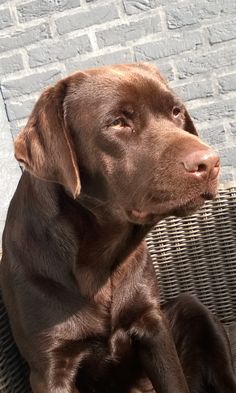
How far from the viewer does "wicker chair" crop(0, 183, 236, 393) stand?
2.45 m

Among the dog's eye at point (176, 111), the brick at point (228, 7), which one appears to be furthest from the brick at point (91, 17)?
the dog's eye at point (176, 111)

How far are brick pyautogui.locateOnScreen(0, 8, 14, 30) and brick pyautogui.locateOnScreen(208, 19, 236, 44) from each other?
1.06 m

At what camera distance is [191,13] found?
3.54 metres

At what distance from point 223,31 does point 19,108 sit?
3.84 feet

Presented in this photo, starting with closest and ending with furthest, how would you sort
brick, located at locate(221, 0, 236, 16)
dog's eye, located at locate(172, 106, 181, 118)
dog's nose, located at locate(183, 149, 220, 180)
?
dog's nose, located at locate(183, 149, 220, 180)
dog's eye, located at locate(172, 106, 181, 118)
brick, located at locate(221, 0, 236, 16)

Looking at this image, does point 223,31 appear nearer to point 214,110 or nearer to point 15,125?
point 214,110

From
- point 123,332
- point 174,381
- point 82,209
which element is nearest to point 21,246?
point 82,209

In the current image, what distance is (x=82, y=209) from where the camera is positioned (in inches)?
71.0

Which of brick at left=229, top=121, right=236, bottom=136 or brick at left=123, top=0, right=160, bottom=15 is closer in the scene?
brick at left=123, top=0, right=160, bottom=15

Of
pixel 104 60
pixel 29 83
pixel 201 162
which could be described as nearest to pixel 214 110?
pixel 104 60

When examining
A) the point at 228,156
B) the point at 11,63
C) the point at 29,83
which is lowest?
the point at 228,156

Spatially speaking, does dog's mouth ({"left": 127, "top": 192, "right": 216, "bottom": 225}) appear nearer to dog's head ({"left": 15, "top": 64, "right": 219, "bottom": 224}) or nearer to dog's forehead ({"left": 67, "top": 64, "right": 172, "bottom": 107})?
dog's head ({"left": 15, "top": 64, "right": 219, "bottom": 224})

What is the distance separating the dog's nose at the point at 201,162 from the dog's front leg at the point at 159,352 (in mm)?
569

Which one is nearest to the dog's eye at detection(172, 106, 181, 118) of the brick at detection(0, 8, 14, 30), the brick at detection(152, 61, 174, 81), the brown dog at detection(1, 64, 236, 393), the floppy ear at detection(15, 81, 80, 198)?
the brown dog at detection(1, 64, 236, 393)
